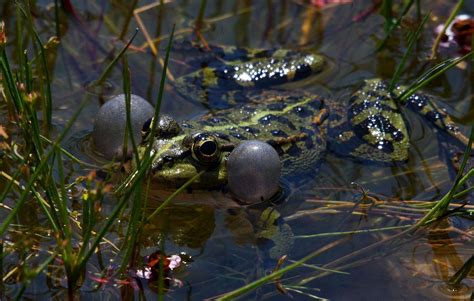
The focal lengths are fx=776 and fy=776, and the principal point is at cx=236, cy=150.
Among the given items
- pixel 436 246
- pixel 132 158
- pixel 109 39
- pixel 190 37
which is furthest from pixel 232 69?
pixel 436 246

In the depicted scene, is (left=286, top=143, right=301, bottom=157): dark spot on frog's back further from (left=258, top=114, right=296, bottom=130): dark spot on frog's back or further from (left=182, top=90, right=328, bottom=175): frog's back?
(left=258, top=114, right=296, bottom=130): dark spot on frog's back

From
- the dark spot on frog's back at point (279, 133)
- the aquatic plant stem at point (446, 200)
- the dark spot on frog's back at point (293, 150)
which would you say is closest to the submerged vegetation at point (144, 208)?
the aquatic plant stem at point (446, 200)

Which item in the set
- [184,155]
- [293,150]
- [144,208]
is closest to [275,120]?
[293,150]

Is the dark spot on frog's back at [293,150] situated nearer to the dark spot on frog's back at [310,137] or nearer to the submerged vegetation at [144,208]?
the dark spot on frog's back at [310,137]

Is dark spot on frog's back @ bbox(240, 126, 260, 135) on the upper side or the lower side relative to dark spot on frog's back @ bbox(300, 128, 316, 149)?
Answer: upper

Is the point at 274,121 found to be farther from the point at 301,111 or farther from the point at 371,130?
the point at 371,130

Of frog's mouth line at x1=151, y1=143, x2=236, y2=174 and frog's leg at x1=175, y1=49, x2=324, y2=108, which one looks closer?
frog's mouth line at x1=151, y1=143, x2=236, y2=174

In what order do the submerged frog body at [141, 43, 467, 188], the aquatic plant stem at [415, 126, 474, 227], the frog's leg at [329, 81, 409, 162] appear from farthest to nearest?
1. the frog's leg at [329, 81, 409, 162]
2. the submerged frog body at [141, 43, 467, 188]
3. the aquatic plant stem at [415, 126, 474, 227]

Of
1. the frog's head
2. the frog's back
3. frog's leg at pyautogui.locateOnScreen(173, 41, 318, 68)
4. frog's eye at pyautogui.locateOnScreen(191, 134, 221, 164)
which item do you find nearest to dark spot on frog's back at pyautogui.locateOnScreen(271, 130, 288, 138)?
the frog's back
